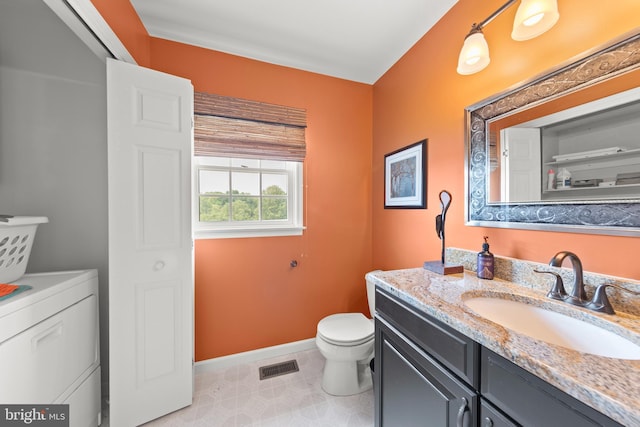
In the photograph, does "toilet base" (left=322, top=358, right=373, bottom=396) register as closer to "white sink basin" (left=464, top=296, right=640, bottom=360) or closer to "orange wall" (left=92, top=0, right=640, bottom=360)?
"orange wall" (left=92, top=0, right=640, bottom=360)

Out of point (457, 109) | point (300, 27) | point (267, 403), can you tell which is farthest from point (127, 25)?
point (267, 403)

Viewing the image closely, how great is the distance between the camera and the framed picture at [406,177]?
160cm

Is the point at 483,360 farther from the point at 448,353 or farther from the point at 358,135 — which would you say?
the point at 358,135

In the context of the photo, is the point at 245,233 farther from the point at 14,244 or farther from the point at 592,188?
the point at 592,188

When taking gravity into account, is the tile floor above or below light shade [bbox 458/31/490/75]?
below

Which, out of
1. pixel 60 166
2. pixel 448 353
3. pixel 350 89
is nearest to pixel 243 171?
pixel 60 166

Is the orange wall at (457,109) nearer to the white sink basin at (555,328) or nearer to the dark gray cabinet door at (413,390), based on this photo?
the white sink basin at (555,328)

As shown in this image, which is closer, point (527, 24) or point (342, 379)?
point (527, 24)

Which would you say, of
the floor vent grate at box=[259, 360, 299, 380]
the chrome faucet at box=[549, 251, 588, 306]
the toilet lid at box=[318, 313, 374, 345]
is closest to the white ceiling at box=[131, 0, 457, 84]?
the chrome faucet at box=[549, 251, 588, 306]

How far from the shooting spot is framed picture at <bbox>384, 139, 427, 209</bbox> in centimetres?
160

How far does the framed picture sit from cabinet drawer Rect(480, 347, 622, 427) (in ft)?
3.62

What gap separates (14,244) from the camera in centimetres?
107

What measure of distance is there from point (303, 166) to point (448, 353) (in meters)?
1.62

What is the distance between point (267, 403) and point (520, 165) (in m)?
1.97
